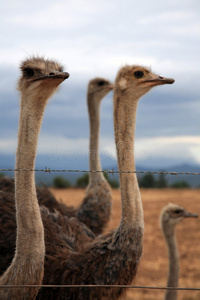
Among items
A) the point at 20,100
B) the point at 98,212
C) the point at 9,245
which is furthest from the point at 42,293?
the point at 98,212

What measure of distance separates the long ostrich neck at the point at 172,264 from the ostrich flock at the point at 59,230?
4.51 feet

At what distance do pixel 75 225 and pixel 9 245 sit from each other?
97cm

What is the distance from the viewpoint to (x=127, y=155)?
3945mm

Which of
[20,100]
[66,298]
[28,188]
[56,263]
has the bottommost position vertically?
[66,298]

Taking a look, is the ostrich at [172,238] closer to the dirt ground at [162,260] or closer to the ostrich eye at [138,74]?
the dirt ground at [162,260]

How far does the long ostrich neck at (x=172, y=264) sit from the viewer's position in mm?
5520

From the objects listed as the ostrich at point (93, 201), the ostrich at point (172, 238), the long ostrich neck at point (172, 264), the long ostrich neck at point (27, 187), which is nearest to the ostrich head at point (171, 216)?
the ostrich at point (172, 238)

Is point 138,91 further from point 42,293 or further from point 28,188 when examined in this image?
point 42,293

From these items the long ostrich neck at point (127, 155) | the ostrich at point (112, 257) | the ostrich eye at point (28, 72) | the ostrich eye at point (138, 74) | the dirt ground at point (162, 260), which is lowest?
the dirt ground at point (162, 260)

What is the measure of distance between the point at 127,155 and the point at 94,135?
8.99ft

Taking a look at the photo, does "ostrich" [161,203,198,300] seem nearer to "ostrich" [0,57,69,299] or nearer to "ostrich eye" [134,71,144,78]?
"ostrich eye" [134,71,144,78]

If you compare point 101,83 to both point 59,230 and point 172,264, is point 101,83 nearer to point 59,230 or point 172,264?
point 172,264

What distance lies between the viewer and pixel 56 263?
12.3 feet

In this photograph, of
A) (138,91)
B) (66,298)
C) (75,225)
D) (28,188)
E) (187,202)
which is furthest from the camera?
(187,202)
